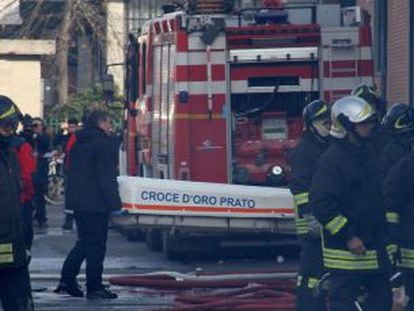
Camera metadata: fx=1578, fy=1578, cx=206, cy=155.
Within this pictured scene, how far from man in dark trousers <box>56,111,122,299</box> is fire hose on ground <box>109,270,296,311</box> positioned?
A: 0.51m

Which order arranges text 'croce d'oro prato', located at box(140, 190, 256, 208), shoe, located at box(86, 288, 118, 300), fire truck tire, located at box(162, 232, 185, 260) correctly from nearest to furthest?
shoe, located at box(86, 288, 118, 300) < text 'croce d'oro prato', located at box(140, 190, 256, 208) < fire truck tire, located at box(162, 232, 185, 260)

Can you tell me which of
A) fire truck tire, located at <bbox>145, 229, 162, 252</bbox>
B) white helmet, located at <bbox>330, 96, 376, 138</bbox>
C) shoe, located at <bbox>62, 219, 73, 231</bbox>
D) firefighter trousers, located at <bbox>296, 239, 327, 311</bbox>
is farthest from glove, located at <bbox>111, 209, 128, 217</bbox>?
shoe, located at <bbox>62, 219, 73, 231</bbox>

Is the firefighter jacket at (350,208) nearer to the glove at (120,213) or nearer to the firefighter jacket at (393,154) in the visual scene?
the firefighter jacket at (393,154)

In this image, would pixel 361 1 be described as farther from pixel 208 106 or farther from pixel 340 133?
pixel 340 133

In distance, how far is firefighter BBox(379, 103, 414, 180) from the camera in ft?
40.2

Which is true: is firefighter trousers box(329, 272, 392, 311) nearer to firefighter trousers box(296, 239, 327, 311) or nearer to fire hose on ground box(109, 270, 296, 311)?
firefighter trousers box(296, 239, 327, 311)

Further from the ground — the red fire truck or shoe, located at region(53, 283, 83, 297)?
the red fire truck

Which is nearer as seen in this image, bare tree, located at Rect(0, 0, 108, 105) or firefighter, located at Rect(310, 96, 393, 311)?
firefighter, located at Rect(310, 96, 393, 311)

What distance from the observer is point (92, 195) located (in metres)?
15.5

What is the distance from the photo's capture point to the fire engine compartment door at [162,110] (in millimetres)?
19062

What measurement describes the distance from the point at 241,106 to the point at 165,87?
4.34 ft

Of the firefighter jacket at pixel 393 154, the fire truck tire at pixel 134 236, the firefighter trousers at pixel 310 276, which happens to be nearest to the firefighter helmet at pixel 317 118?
the firefighter jacket at pixel 393 154

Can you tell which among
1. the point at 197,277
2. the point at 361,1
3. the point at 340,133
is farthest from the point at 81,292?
the point at 361,1

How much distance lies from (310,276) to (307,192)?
25.6 inches
